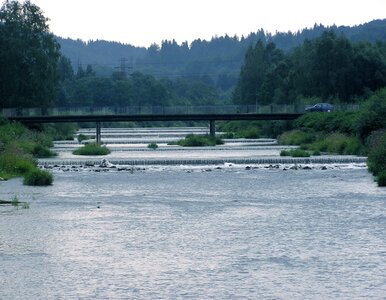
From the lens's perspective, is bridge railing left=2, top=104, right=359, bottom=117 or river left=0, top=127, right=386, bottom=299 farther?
bridge railing left=2, top=104, right=359, bottom=117

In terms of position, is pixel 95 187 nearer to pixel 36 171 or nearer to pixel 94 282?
pixel 36 171

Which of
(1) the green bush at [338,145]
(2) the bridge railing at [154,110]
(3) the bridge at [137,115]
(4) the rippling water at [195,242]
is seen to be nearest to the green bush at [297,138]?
(3) the bridge at [137,115]

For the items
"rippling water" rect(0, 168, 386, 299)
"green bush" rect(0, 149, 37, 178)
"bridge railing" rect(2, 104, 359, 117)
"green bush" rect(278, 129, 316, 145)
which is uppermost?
"bridge railing" rect(2, 104, 359, 117)

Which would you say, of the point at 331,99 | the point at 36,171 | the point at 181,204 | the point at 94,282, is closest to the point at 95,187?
the point at 36,171

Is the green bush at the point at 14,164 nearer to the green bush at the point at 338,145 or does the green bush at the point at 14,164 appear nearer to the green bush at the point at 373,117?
the green bush at the point at 338,145

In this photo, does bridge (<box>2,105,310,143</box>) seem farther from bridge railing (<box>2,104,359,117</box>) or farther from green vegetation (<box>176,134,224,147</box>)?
green vegetation (<box>176,134,224,147</box>)

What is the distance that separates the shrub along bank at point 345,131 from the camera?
3125 inches

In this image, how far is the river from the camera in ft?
87.9

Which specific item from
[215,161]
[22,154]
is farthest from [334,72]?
[22,154]

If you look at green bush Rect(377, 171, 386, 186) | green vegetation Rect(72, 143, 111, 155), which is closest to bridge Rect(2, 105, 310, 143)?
green vegetation Rect(72, 143, 111, 155)

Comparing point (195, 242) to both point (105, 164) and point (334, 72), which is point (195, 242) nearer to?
point (105, 164)

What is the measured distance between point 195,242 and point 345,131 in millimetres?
61425

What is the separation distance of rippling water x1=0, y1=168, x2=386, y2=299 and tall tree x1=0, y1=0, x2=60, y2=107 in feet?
200

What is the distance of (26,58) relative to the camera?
113875mm
